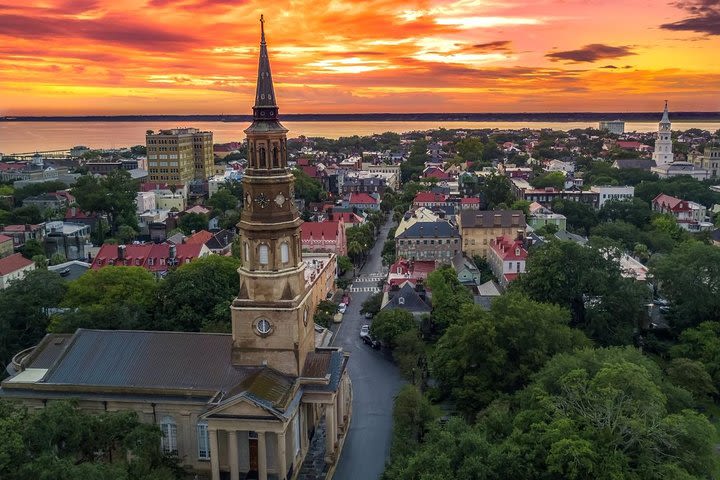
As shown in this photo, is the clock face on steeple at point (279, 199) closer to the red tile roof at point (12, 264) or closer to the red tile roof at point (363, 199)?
the red tile roof at point (12, 264)

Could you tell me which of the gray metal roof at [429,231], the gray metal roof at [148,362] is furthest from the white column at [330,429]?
the gray metal roof at [429,231]

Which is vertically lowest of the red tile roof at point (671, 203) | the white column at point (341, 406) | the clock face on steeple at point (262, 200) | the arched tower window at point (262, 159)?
the white column at point (341, 406)

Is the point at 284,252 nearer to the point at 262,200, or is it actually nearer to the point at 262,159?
the point at 262,200

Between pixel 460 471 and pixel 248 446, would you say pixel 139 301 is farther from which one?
pixel 460 471

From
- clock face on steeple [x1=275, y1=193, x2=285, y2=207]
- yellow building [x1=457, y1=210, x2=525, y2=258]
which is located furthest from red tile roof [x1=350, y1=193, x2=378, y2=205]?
clock face on steeple [x1=275, y1=193, x2=285, y2=207]

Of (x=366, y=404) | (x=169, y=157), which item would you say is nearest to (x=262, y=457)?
(x=366, y=404)

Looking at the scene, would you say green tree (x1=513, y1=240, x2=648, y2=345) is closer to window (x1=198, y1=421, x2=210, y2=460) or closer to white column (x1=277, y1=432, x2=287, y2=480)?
white column (x1=277, y1=432, x2=287, y2=480)
